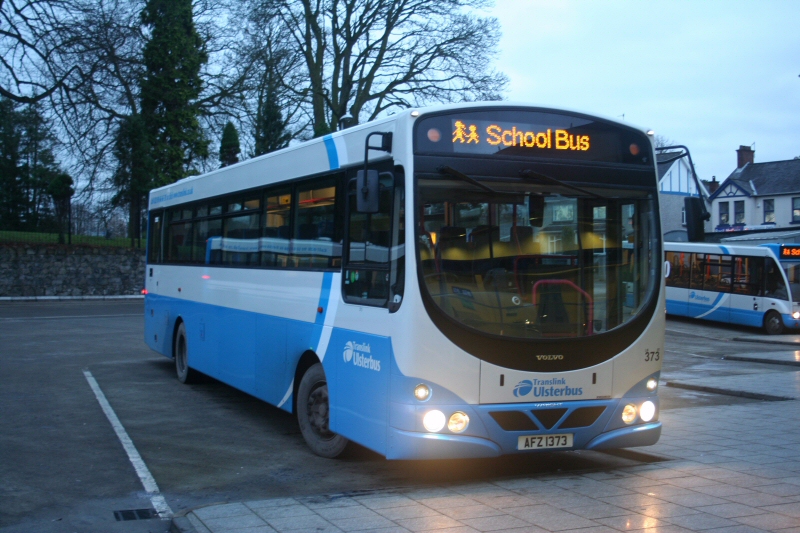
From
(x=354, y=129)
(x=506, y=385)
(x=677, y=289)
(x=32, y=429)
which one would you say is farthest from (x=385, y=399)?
(x=677, y=289)

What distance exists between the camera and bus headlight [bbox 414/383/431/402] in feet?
21.3

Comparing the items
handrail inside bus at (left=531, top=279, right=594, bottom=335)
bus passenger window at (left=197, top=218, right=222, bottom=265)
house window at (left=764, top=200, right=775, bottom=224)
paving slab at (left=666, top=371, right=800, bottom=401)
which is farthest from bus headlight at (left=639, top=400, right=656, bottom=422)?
house window at (left=764, top=200, right=775, bottom=224)

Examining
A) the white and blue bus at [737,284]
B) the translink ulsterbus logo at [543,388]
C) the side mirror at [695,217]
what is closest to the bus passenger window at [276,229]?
the translink ulsterbus logo at [543,388]

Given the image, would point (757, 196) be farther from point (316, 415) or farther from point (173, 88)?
point (316, 415)

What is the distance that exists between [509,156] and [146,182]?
1415 inches

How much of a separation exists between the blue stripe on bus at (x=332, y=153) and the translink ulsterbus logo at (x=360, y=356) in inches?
68.6

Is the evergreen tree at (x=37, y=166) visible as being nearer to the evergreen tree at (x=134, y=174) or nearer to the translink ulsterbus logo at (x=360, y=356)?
the evergreen tree at (x=134, y=174)

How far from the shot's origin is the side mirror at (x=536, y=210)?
22.7 feet

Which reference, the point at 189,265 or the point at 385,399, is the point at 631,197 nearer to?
the point at 385,399

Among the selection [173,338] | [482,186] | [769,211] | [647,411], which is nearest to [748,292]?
[173,338]

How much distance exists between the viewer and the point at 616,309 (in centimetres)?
717

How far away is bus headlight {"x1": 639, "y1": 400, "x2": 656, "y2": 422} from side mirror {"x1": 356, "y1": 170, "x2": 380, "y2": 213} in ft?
9.40

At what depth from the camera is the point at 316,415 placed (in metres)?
8.19

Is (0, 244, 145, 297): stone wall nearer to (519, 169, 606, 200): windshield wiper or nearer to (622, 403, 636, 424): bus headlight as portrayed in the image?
(519, 169, 606, 200): windshield wiper
